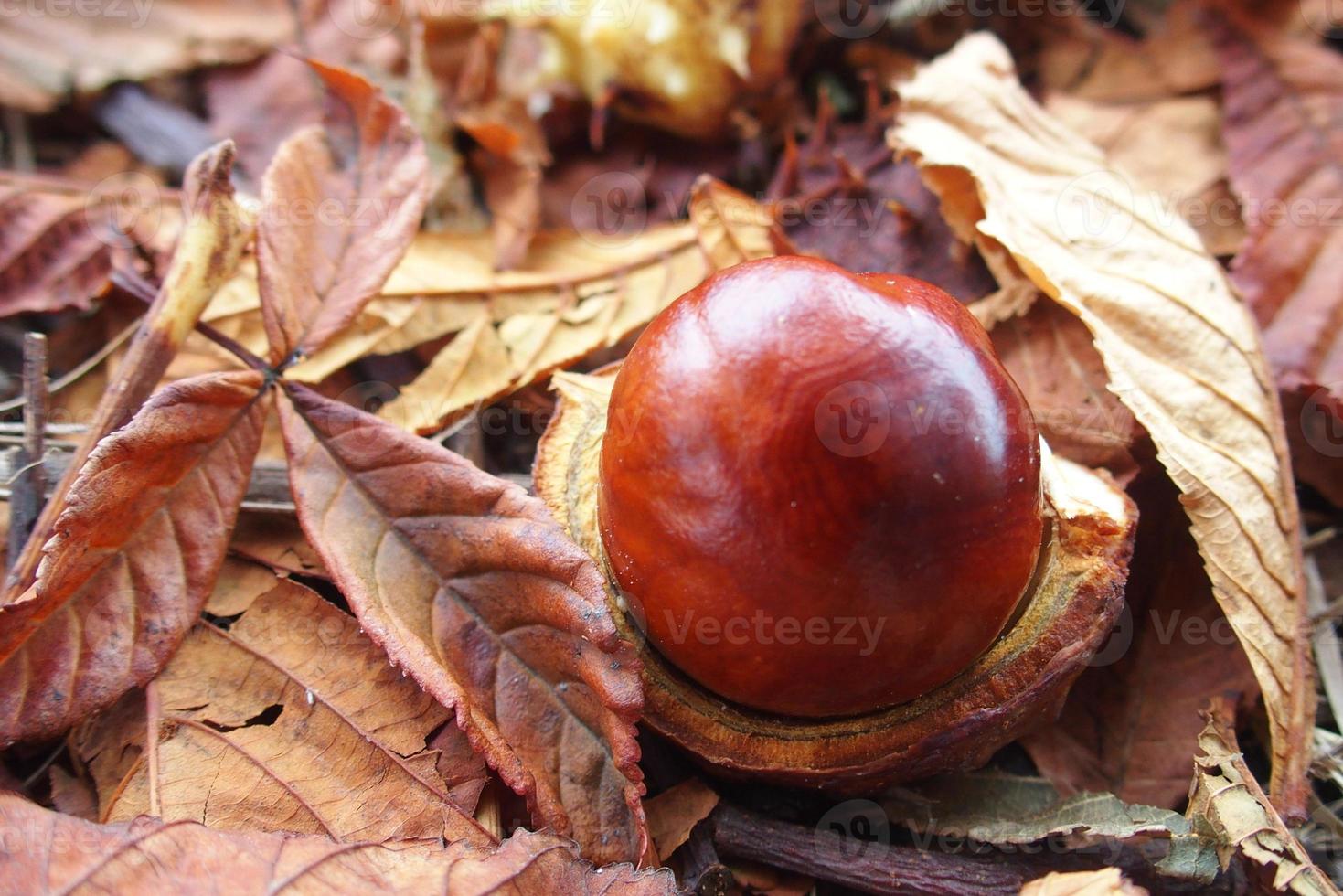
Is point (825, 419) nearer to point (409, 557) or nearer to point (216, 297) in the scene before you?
point (409, 557)

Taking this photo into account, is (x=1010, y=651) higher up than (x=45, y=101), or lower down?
lower down

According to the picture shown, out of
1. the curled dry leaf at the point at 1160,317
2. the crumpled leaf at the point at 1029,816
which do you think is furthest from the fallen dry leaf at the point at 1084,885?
the curled dry leaf at the point at 1160,317

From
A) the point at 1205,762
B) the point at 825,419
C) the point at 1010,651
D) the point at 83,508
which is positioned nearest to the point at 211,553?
the point at 83,508

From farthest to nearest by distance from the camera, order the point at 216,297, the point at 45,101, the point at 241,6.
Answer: the point at 241,6 → the point at 45,101 → the point at 216,297


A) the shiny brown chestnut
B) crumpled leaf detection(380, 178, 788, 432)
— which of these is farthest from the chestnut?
crumpled leaf detection(380, 178, 788, 432)

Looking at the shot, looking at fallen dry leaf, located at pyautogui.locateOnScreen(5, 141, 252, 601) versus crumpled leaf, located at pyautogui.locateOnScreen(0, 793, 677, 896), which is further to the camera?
fallen dry leaf, located at pyautogui.locateOnScreen(5, 141, 252, 601)

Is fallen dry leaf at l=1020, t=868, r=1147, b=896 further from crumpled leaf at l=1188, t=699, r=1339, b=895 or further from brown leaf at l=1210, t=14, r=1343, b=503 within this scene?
brown leaf at l=1210, t=14, r=1343, b=503

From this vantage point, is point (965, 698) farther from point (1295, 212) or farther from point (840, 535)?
point (1295, 212)
